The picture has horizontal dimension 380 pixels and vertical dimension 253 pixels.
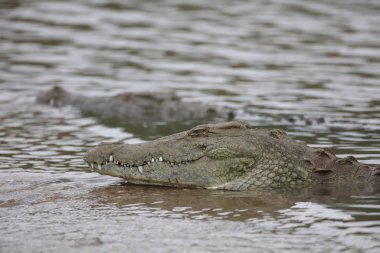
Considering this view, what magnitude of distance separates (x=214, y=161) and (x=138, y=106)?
238 inches

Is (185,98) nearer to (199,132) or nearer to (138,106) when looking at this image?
(138,106)

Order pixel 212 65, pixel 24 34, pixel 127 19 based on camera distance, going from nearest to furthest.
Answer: pixel 212 65
pixel 24 34
pixel 127 19

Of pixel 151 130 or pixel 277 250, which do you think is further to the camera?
pixel 151 130

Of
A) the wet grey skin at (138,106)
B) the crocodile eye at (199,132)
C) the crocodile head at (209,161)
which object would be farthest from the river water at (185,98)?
the crocodile eye at (199,132)

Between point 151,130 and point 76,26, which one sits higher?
point 76,26

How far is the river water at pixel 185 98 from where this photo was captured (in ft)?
21.6

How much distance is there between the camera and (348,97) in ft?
46.6

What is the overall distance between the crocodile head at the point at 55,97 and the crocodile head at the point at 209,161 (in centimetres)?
629

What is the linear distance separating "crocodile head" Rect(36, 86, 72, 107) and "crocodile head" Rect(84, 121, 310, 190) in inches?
248

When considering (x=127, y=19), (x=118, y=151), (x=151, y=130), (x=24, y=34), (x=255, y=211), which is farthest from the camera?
(x=127, y=19)

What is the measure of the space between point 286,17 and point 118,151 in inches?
607

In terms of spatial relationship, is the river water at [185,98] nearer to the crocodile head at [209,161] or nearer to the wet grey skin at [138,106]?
the crocodile head at [209,161]

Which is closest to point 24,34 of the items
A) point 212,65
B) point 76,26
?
point 76,26

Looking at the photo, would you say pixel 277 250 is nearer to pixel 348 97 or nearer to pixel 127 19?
pixel 348 97
